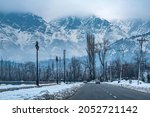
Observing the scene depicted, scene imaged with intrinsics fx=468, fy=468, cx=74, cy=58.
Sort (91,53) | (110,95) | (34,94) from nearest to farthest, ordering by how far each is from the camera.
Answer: (34,94) < (110,95) < (91,53)

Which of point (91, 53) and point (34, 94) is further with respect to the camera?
point (91, 53)

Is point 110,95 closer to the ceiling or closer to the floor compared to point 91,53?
closer to the floor

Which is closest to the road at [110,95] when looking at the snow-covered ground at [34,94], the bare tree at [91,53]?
the snow-covered ground at [34,94]

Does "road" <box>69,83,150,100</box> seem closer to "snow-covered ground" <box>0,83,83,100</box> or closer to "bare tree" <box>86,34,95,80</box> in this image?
"snow-covered ground" <box>0,83,83,100</box>

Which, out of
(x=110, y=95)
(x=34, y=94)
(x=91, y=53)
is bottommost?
(x=110, y=95)

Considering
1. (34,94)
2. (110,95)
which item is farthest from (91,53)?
(34,94)

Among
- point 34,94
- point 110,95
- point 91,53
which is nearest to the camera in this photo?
point 34,94

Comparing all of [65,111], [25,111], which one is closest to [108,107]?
[65,111]

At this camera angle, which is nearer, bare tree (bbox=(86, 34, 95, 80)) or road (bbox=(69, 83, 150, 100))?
road (bbox=(69, 83, 150, 100))

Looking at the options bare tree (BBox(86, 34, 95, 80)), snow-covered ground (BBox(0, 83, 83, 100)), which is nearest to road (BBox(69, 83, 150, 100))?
snow-covered ground (BBox(0, 83, 83, 100))

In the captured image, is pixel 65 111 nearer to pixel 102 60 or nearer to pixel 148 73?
pixel 148 73

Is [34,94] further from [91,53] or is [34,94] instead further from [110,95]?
[91,53]

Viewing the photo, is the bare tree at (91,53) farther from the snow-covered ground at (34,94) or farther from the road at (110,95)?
the snow-covered ground at (34,94)

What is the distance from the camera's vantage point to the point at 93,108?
19406 mm
